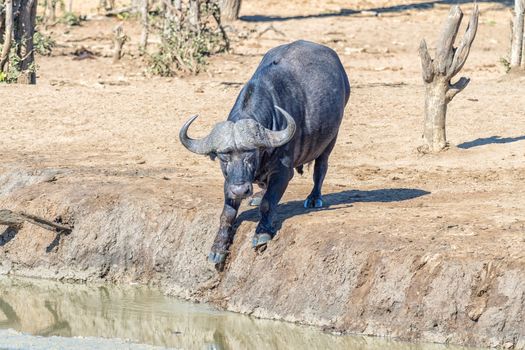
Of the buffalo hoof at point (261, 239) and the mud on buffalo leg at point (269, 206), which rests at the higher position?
the mud on buffalo leg at point (269, 206)

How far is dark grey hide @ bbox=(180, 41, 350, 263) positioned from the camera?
9.73m

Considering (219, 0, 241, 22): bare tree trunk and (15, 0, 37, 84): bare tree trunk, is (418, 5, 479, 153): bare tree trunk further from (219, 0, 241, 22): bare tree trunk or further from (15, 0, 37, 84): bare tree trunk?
(219, 0, 241, 22): bare tree trunk

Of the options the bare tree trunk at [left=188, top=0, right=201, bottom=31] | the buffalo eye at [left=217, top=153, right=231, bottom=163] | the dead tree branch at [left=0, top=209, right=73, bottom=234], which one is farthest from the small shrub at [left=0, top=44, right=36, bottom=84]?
the buffalo eye at [left=217, top=153, right=231, bottom=163]

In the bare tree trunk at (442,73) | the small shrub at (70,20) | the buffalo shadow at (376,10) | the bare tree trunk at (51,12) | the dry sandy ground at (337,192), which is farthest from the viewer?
the buffalo shadow at (376,10)

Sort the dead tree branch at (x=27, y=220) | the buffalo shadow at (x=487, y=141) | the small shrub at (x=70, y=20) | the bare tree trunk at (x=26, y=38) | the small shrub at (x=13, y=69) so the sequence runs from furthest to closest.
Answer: the small shrub at (x=70, y=20) < the bare tree trunk at (x=26, y=38) < the small shrub at (x=13, y=69) < the buffalo shadow at (x=487, y=141) < the dead tree branch at (x=27, y=220)

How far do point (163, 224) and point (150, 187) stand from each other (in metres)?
0.80

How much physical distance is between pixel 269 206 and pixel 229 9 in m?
15.7

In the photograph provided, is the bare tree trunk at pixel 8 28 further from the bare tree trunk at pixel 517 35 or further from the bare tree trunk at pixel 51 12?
the bare tree trunk at pixel 51 12

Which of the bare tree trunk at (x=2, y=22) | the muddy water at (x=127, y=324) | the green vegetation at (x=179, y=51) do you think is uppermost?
the muddy water at (x=127, y=324)

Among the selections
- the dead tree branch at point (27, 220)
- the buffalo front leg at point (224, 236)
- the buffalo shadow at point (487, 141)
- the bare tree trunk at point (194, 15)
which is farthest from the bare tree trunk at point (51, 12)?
the buffalo front leg at point (224, 236)

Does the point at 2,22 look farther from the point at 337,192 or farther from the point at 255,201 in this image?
the point at 255,201

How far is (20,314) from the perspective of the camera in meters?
10.8

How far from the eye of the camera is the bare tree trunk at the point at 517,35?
17531 millimetres

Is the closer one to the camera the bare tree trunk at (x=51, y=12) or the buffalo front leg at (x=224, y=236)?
the buffalo front leg at (x=224, y=236)
